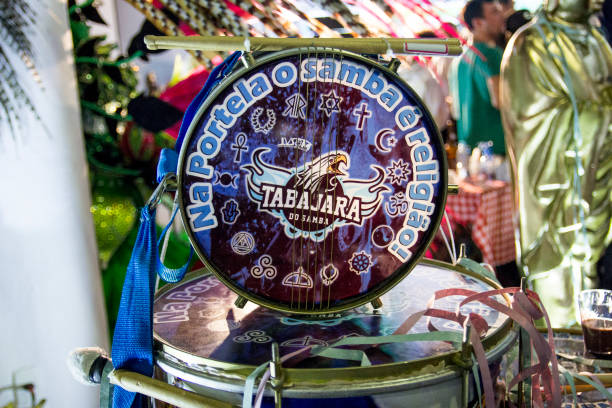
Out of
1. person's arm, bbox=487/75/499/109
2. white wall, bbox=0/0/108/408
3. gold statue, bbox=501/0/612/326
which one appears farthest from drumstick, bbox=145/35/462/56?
person's arm, bbox=487/75/499/109

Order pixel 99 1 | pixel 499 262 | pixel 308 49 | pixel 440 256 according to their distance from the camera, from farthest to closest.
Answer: pixel 499 262
pixel 440 256
pixel 99 1
pixel 308 49

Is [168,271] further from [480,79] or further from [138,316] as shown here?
[480,79]

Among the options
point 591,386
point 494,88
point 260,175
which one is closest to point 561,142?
point 494,88

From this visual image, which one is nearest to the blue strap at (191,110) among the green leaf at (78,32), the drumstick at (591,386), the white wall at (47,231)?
the drumstick at (591,386)

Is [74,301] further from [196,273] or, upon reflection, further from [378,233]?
[378,233]

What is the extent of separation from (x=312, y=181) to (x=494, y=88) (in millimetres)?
2718

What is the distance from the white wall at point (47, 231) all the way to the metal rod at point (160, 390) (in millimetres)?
1254

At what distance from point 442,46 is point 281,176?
294 mm

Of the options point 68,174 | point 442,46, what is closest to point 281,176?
point 442,46

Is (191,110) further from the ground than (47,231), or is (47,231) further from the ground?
(191,110)

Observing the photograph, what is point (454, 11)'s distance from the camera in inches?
126

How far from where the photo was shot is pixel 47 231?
67.7 inches

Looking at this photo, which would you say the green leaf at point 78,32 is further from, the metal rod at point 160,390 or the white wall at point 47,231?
the metal rod at point 160,390

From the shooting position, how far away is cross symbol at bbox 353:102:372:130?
0.71 meters
